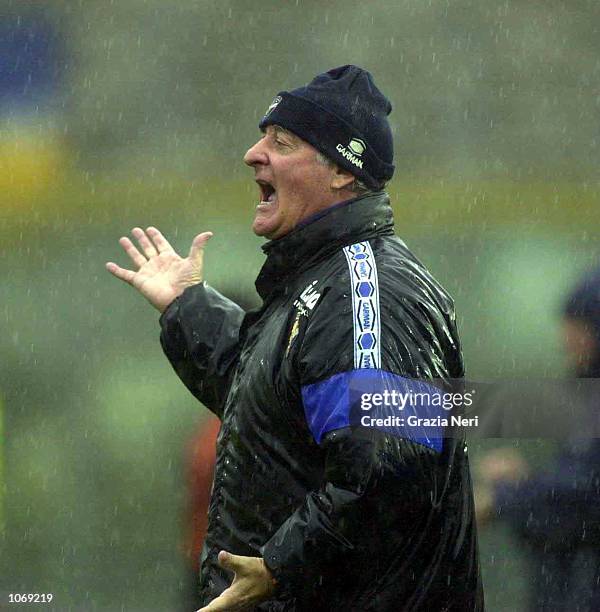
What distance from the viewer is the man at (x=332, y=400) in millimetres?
2895

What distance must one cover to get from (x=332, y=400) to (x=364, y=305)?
0.24m

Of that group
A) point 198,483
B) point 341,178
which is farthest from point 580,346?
point 341,178

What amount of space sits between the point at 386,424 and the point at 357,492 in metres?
0.15

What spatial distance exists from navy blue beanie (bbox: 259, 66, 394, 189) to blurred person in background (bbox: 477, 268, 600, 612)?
1.86 m

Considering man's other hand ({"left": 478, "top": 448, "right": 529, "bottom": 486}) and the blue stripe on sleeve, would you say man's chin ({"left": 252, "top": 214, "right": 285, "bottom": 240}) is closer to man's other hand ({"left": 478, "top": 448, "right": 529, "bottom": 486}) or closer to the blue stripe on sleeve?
the blue stripe on sleeve

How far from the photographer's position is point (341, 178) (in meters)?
3.38

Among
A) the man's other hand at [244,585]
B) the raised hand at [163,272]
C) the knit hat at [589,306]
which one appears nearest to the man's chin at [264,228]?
the raised hand at [163,272]

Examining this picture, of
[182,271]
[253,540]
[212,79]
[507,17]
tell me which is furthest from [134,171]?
[253,540]

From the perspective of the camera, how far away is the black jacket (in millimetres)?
2887

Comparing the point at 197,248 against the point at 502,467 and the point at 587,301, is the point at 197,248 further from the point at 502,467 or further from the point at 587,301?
the point at 502,467

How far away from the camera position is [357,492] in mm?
2859

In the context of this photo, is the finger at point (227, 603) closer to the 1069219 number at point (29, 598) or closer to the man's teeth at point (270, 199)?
the man's teeth at point (270, 199)

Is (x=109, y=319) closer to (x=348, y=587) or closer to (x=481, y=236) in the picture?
(x=481, y=236)

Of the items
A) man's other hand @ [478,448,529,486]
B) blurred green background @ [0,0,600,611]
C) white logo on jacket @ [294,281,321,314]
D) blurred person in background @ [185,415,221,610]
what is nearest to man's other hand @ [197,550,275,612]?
white logo on jacket @ [294,281,321,314]
